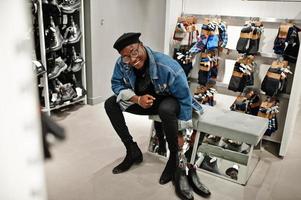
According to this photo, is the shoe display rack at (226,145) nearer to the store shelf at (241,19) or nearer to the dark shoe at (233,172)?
the dark shoe at (233,172)

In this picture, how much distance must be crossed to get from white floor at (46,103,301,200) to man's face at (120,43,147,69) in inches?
22.7

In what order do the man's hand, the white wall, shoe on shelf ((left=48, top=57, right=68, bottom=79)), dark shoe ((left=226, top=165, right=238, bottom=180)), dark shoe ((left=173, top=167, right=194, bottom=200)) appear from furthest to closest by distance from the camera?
the white wall
shoe on shelf ((left=48, top=57, right=68, bottom=79))
dark shoe ((left=226, top=165, right=238, bottom=180))
the man's hand
dark shoe ((left=173, top=167, right=194, bottom=200))

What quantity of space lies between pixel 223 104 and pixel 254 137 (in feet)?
3.00

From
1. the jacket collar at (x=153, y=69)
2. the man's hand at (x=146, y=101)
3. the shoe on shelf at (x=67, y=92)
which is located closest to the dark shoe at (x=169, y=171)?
the man's hand at (x=146, y=101)

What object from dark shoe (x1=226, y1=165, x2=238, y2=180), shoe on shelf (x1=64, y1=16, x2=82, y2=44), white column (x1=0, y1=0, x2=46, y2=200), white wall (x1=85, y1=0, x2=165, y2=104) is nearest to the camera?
white column (x1=0, y1=0, x2=46, y2=200)

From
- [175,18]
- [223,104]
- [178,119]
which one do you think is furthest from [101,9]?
[178,119]

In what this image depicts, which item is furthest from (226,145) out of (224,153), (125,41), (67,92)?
(67,92)

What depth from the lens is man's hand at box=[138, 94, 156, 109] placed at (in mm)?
2031

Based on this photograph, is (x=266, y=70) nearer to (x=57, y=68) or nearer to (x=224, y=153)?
(x=224, y=153)

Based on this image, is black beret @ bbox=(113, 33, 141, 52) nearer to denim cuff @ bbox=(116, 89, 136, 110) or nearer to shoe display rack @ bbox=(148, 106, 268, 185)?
denim cuff @ bbox=(116, 89, 136, 110)

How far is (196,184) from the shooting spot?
2.00 m

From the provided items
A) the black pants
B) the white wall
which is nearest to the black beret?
the black pants

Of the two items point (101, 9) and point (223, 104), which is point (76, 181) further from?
point (101, 9)

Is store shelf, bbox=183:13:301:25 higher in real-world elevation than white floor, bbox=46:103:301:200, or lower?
higher
